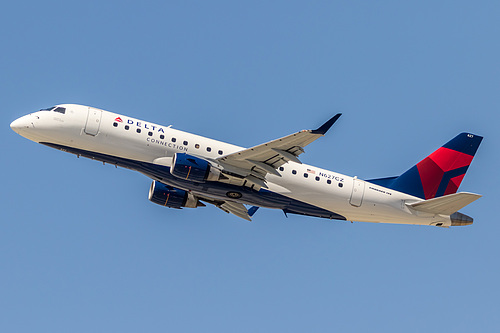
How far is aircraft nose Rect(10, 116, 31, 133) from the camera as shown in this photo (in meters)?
40.0

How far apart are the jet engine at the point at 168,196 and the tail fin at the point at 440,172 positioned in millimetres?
12825

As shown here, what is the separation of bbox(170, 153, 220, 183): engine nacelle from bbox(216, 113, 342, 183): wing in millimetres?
1224

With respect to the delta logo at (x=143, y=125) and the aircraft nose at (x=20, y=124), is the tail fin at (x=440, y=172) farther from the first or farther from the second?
the aircraft nose at (x=20, y=124)

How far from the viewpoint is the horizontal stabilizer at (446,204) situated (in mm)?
41250

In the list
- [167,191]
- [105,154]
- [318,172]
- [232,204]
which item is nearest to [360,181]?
[318,172]

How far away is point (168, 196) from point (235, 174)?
654 cm

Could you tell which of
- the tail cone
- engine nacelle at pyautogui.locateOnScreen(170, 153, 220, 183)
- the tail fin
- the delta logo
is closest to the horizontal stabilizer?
the tail cone

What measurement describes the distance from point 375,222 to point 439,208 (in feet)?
13.9

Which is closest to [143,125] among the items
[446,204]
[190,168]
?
[190,168]

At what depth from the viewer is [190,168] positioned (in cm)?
3884

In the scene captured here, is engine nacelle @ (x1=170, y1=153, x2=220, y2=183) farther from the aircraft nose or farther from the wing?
the aircraft nose

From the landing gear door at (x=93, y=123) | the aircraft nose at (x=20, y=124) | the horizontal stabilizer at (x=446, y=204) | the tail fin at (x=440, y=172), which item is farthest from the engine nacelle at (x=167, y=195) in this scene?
the horizontal stabilizer at (x=446, y=204)

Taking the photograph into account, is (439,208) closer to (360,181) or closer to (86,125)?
(360,181)

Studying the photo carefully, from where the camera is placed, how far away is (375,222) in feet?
146
